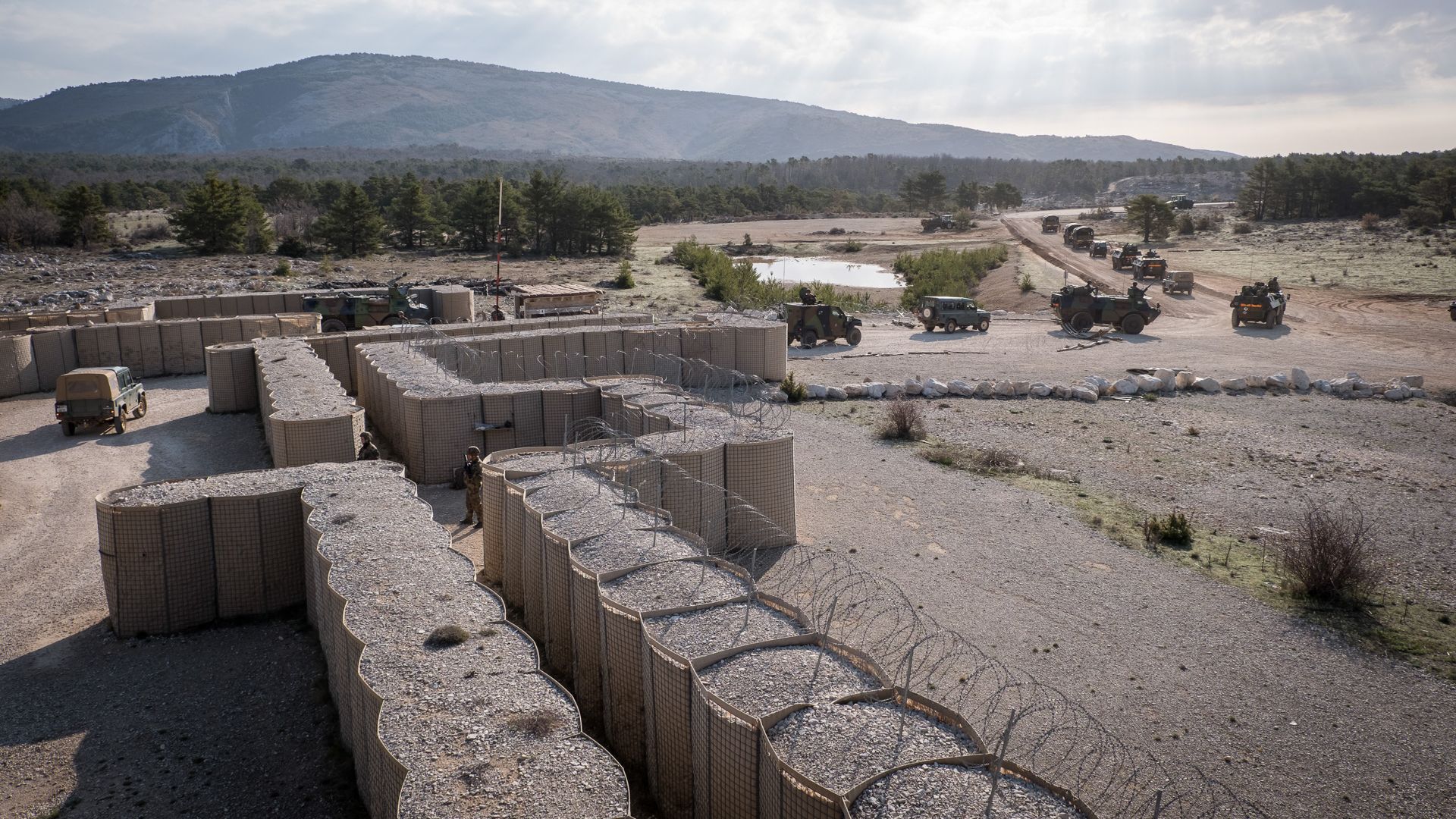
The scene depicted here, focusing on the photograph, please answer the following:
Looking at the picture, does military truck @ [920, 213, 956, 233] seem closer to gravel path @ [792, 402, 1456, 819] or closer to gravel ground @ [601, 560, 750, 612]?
gravel path @ [792, 402, 1456, 819]

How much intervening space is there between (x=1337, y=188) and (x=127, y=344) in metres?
89.5

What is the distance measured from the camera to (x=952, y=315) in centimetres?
4022

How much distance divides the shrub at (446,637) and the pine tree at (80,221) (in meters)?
67.0

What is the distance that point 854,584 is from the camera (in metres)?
14.0

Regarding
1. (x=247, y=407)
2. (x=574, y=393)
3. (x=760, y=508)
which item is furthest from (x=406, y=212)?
(x=760, y=508)

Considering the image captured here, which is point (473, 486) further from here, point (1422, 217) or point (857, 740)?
point (1422, 217)

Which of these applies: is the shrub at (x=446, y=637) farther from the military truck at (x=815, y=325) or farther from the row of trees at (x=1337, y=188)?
the row of trees at (x=1337, y=188)

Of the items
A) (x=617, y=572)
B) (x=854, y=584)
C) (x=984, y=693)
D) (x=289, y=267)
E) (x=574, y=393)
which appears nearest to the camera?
(x=617, y=572)

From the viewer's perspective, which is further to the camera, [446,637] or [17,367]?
[17,367]

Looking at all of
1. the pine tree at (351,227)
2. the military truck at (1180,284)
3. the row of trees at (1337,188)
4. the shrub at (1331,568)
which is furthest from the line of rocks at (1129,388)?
the row of trees at (1337,188)

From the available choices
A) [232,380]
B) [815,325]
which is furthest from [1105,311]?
[232,380]

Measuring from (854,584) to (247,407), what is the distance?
726 inches

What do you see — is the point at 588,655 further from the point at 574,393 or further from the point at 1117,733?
the point at 574,393

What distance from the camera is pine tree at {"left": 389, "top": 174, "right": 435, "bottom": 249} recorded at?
229 feet
